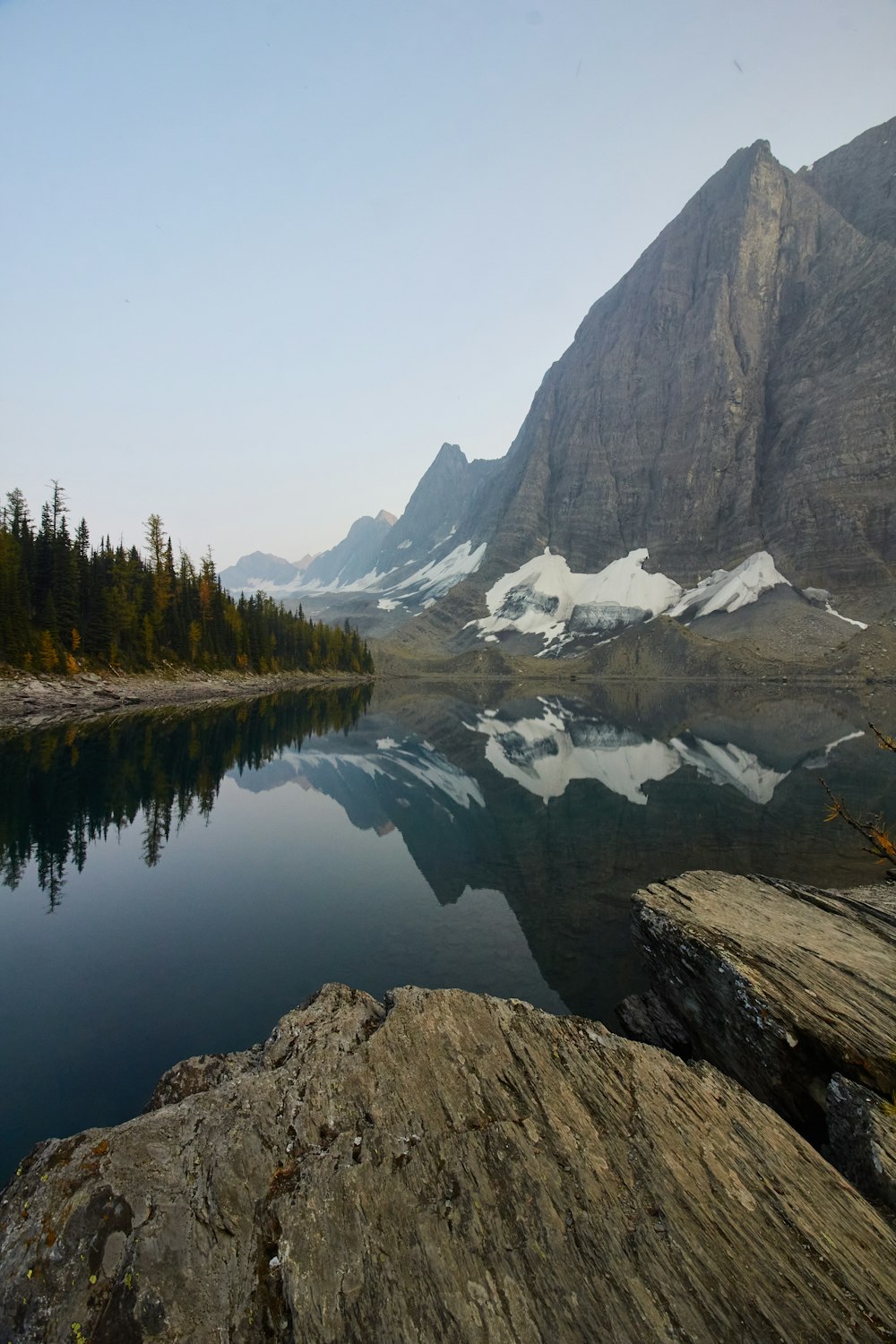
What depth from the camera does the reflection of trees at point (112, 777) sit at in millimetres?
23766

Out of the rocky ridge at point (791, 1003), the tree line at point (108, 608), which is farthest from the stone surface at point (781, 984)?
the tree line at point (108, 608)

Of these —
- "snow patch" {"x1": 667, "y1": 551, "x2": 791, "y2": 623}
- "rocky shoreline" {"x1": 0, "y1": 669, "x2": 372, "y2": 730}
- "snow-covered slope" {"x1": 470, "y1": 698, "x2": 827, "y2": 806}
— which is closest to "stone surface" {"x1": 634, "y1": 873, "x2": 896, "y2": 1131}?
"snow-covered slope" {"x1": 470, "y1": 698, "x2": 827, "y2": 806}

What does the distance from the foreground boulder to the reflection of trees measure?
16.2 m

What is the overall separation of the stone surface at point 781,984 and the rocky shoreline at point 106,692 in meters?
62.7

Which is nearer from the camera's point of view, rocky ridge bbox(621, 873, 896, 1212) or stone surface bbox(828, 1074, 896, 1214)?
stone surface bbox(828, 1074, 896, 1214)

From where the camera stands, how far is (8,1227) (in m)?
5.38

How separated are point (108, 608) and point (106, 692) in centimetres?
1310

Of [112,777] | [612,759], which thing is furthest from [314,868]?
[612,759]

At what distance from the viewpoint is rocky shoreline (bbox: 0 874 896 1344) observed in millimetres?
4504

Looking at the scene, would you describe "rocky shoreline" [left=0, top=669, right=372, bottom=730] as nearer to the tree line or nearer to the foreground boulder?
the tree line

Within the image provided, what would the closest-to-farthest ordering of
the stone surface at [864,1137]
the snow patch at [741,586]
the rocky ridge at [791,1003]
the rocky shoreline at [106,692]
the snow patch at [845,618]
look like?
the stone surface at [864,1137] < the rocky ridge at [791,1003] < the rocky shoreline at [106,692] < the snow patch at [845,618] < the snow patch at [741,586]

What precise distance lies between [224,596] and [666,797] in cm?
10424

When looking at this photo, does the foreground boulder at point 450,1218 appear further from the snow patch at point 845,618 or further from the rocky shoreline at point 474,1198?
the snow patch at point 845,618

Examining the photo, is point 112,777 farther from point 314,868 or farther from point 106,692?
point 106,692
